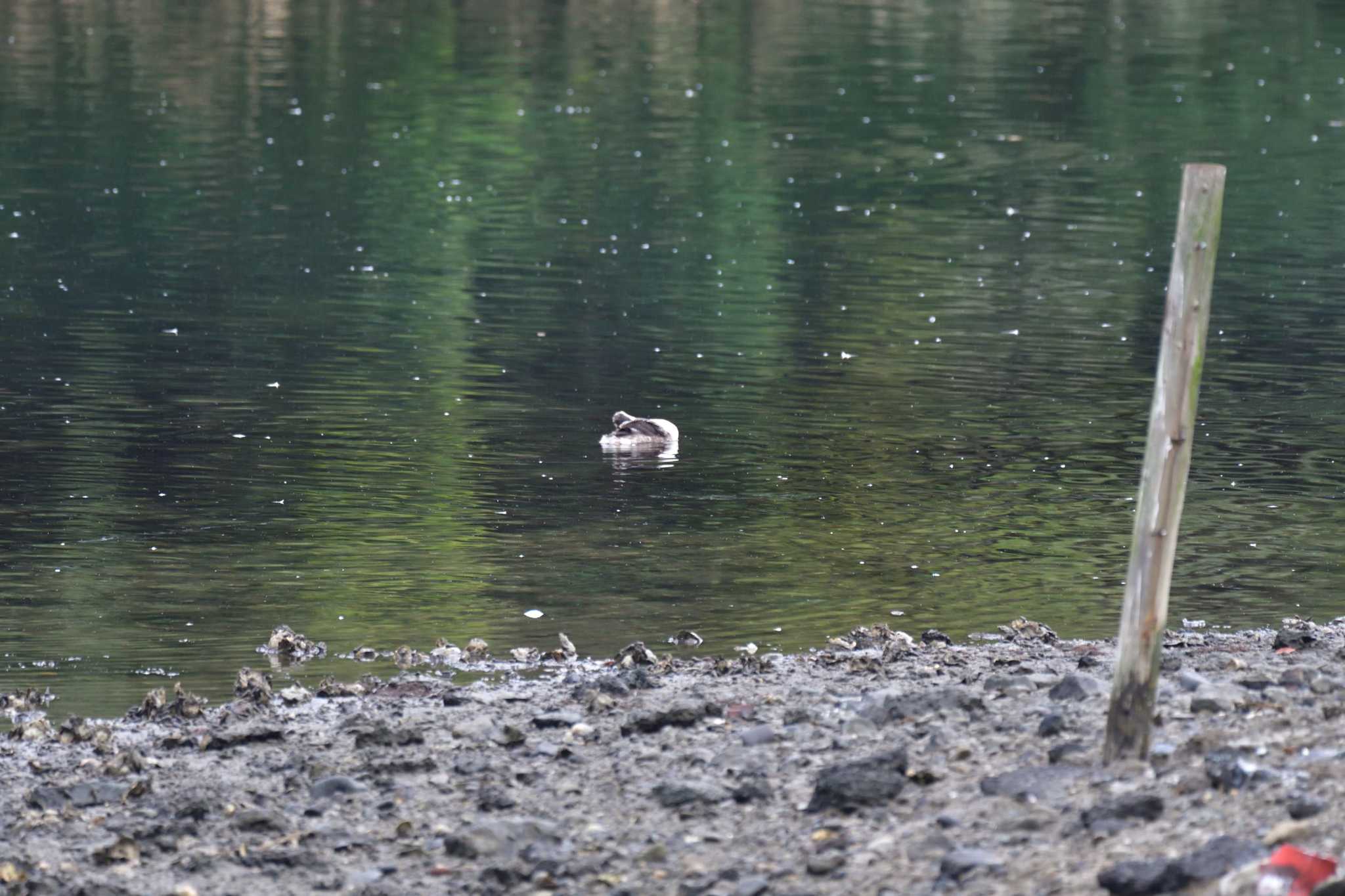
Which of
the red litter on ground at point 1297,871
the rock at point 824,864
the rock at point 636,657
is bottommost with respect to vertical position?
the rock at point 636,657

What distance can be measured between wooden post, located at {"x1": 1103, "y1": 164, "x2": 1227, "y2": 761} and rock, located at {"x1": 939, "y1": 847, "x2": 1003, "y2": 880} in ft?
4.33

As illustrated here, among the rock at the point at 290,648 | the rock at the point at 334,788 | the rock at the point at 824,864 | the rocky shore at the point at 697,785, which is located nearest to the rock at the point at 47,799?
the rocky shore at the point at 697,785

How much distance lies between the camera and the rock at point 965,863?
9477 mm

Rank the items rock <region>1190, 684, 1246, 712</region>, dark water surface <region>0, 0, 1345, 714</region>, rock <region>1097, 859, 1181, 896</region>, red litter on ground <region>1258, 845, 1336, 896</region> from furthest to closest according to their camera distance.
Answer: dark water surface <region>0, 0, 1345, 714</region> < rock <region>1190, 684, 1246, 712</region> < rock <region>1097, 859, 1181, 896</region> < red litter on ground <region>1258, 845, 1336, 896</region>

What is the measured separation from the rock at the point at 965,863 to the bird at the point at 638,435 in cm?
1246

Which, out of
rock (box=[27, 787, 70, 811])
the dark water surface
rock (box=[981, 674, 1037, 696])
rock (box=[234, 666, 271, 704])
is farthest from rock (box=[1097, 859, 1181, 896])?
the dark water surface

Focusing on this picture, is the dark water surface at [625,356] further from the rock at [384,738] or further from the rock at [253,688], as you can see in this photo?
the rock at [384,738]

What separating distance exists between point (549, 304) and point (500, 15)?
184ft


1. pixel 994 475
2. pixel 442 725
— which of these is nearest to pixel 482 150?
pixel 994 475

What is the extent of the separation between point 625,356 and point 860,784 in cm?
1771

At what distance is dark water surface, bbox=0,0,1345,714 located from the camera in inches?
658

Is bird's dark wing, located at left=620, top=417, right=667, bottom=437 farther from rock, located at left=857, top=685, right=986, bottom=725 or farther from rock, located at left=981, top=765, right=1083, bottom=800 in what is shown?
rock, located at left=981, top=765, right=1083, bottom=800

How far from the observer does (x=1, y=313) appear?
100 ft

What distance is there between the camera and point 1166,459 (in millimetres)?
10656
